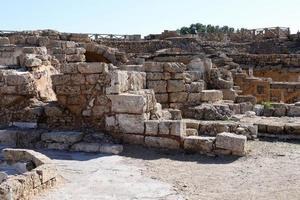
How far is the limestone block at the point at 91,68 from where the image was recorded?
927 centimetres

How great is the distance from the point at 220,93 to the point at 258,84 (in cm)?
808

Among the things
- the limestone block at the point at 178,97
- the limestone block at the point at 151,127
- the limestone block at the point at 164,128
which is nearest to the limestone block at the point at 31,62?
the limestone block at the point at 178,97

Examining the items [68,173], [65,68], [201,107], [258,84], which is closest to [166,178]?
[68,173]

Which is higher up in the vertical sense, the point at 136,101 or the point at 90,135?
the point at 136,101

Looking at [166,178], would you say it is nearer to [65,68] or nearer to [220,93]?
[65,68]

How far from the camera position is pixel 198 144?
8516 mm

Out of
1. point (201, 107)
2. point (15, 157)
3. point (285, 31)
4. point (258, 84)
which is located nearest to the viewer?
point (15, 157)

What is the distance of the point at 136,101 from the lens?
8914 millimetres

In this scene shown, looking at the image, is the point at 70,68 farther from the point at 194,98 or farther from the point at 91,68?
the point at 194,98

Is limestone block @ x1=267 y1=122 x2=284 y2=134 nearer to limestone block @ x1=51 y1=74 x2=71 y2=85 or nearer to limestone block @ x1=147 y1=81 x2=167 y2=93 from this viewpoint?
limestone block @ x1=147 y1=81 x2=167 y2=93

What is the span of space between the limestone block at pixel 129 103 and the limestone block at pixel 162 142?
580mm

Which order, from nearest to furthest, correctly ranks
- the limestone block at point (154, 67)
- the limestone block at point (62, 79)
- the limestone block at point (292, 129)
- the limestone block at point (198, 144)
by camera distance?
the limestone block at point (198, 144)
the limestone block at point (62, 79)
the limestone block at point (292, 129)
the limestone block at point (154, 67)

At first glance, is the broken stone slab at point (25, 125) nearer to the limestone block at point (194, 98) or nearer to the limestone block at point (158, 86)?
the limestone block at point (158, 86)

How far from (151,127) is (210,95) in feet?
16.3
